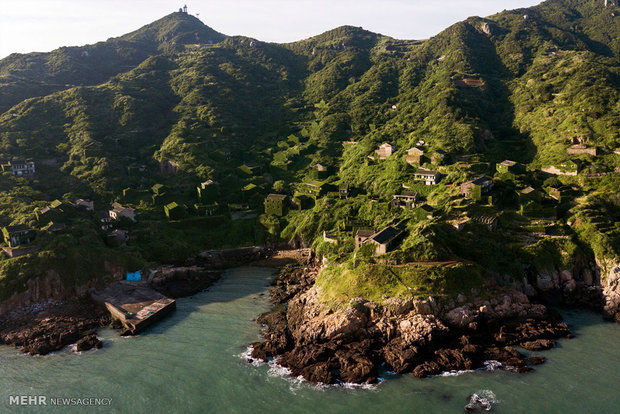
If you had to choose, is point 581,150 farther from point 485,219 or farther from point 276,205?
point 276,205

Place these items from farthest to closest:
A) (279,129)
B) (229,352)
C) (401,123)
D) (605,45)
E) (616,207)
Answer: (605,45), (279,129), (401,123), (616,207), (229,352)

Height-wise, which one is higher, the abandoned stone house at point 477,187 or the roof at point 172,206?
the abandoned stone house at point 477,187

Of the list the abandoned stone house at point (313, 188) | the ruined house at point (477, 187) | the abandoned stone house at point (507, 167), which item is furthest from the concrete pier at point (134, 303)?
the abandoned stone house at point (507, 167)

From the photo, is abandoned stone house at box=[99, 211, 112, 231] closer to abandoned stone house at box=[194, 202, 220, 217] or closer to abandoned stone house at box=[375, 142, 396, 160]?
abandoned stone house at box=[194, 202, 220, 217]

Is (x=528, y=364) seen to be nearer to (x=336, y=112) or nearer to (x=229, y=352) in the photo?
(x=229, y=352)

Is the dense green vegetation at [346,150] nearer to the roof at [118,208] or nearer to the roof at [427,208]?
the roof at [427,208]

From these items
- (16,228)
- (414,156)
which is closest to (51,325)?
(16,228)

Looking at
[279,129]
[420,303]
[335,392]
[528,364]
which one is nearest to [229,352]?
[335,392]
